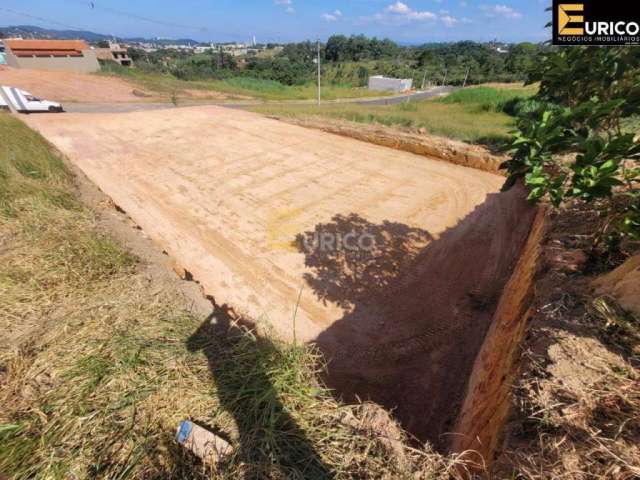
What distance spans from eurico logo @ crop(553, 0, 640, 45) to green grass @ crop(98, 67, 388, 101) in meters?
35.3

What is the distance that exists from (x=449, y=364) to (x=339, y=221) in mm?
4566

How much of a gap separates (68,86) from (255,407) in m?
39.9

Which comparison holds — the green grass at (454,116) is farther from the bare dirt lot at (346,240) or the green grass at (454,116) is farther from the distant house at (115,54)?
the distant house at (115,54)

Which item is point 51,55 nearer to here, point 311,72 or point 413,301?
point 311,72

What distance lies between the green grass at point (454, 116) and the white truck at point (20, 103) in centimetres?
1229

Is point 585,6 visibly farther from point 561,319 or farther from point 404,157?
point 404,157

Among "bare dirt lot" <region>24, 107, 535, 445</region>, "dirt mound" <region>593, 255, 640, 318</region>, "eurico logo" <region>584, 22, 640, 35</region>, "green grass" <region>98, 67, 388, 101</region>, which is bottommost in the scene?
"green grass" <region>98, 67, 388, 101</region>

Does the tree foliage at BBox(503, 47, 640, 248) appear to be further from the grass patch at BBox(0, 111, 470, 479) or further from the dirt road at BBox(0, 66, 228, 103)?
the dirt road at BBox(0, 66, 228, 103)

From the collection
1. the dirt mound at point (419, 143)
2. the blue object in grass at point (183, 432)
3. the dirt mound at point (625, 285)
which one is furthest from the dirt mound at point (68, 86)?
the dirt mound at point (625, 285)

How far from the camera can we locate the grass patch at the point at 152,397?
1.93 meters

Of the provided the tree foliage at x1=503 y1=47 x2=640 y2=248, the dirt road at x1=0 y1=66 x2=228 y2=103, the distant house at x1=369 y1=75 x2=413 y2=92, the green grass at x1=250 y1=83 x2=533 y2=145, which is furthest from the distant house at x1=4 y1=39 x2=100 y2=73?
the tree foliage at x1=503 y1=47 x2=640 y2=248

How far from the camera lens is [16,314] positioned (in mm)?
3100

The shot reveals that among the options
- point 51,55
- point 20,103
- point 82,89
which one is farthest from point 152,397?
point 51,55

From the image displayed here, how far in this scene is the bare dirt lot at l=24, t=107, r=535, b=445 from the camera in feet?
16.1
